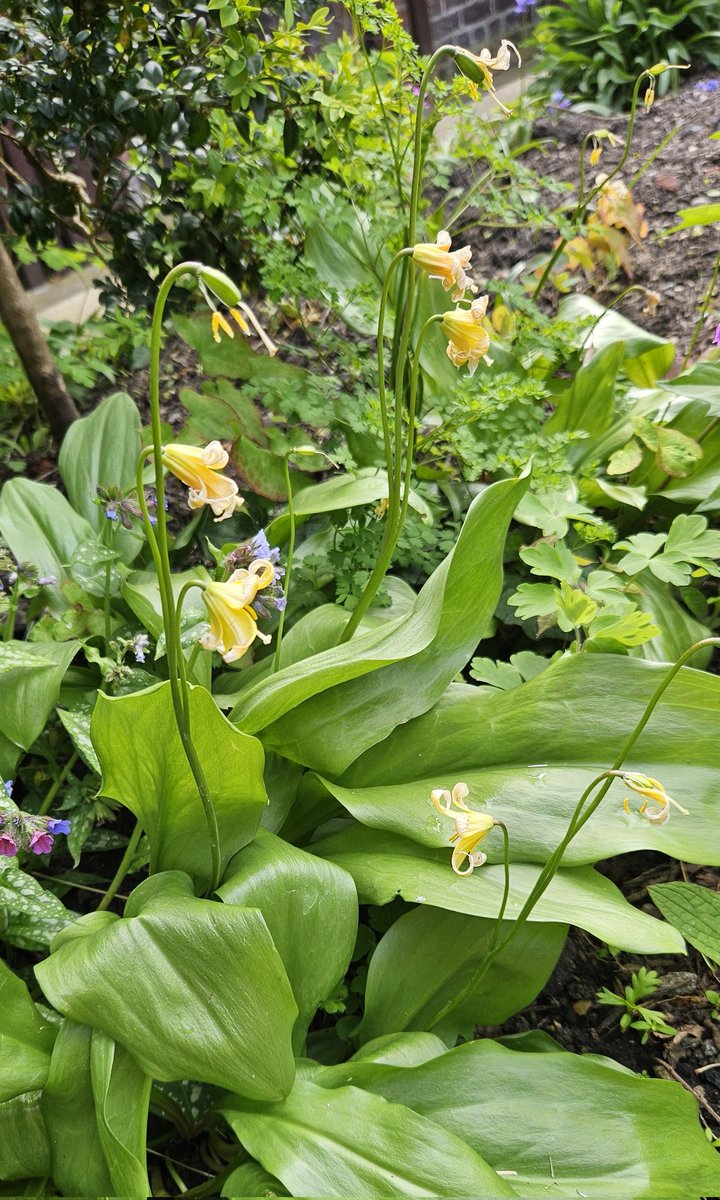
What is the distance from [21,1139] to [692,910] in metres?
0.94

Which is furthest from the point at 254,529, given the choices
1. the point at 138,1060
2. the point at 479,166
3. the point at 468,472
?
the point at 479,166

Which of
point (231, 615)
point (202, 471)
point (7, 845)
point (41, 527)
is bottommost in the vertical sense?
point (7, 845)

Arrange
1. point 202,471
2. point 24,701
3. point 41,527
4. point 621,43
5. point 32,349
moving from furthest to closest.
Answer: point 621,43 < point 32,349 < point 41,527 < point 24,701 < point 202,471

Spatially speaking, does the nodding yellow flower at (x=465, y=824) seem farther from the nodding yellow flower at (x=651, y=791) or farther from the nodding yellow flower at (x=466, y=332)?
the nodding yellow flower at (x=466, y=332)

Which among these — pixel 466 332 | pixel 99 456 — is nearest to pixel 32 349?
pixel 99 456

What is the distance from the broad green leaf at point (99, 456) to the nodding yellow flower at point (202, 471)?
1.18 meters

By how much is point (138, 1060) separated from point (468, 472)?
3.71 ft

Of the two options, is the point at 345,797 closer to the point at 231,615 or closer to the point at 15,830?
the point at 15,830

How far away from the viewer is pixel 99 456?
1.94 meters

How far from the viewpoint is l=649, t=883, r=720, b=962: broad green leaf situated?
1252mm

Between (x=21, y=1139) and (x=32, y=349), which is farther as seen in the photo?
(x=32, y=349)

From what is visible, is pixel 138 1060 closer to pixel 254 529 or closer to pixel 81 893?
pixel 81 893

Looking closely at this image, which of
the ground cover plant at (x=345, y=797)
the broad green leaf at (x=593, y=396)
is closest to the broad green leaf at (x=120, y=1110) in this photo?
Result: the ground cover plant at (x=345, y=797)

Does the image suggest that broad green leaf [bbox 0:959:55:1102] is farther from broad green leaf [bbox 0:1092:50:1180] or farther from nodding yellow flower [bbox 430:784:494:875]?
nodding yellow flower [bbox 430:784:494:875]
